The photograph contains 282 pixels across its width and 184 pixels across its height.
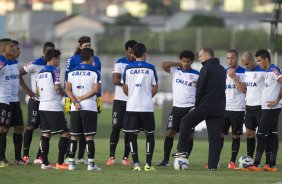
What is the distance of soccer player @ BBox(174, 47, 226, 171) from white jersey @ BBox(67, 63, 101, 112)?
5.84 feet

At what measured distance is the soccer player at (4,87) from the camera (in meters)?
19.8

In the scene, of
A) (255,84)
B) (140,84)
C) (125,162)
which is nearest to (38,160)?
(125,162)

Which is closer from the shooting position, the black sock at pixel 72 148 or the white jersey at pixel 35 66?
the black sock at pixel 72 148

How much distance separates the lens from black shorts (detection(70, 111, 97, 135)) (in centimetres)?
1880

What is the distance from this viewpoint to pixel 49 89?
19281 mm

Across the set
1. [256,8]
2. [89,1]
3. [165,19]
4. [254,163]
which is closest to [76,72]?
[254,163]

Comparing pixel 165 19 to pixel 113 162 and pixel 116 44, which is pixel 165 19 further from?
pixel 113 162

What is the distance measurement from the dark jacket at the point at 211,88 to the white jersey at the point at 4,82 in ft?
11.9

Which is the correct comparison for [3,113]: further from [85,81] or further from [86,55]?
[86,55]

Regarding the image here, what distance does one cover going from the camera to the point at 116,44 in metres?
73.8

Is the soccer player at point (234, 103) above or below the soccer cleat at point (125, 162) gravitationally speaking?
above

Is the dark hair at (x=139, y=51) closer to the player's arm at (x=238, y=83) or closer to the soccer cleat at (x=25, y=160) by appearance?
the player's arm at (x=238, y=83)

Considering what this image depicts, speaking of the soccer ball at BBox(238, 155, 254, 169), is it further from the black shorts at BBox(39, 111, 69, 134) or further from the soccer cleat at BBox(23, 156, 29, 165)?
the soccer cleat at BBox(23, 156, 29, 165)

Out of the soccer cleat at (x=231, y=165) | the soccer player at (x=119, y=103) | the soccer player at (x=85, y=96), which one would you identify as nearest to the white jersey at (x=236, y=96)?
the soccer cleat at (x=231, y=165)
